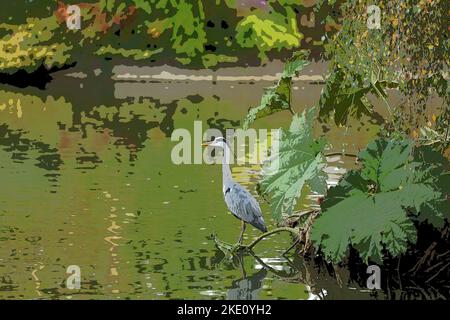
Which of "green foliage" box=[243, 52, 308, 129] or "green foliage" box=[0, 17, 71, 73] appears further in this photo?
"green foliage" box=[0, 17, 71, 73]

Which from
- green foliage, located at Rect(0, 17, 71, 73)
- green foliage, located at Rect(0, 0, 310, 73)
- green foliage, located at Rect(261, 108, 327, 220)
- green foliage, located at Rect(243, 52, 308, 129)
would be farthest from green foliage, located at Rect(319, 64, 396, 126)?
green foliage, located at Rect(0, 0, 310, 73)

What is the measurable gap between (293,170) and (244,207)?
883 millimetres

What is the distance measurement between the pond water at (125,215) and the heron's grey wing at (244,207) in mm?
260

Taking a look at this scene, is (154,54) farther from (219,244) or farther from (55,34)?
(219,244)

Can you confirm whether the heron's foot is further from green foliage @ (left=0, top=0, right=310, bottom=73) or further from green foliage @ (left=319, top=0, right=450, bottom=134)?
green foliage @ (left=0, top=0, right=310, bottom=73)

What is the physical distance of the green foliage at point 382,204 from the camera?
1074 centimetres

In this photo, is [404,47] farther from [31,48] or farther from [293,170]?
[31,48]

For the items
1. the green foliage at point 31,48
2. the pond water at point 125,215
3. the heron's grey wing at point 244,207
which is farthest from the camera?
the green foliage at point 31,48

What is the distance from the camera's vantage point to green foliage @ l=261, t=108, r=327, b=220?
1125cm

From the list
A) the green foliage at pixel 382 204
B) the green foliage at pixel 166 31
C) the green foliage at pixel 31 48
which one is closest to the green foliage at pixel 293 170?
the green foliage at pixel 382 204

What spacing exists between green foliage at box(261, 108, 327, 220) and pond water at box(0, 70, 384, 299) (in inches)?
21.2

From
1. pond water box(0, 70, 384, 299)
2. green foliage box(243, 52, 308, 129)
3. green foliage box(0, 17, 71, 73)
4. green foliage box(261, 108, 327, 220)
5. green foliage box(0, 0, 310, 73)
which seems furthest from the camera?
green foliage box(0, 0, 310, 73)

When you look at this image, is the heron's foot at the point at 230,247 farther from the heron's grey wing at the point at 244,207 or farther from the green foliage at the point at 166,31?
the green foliage at the point at 166,31
